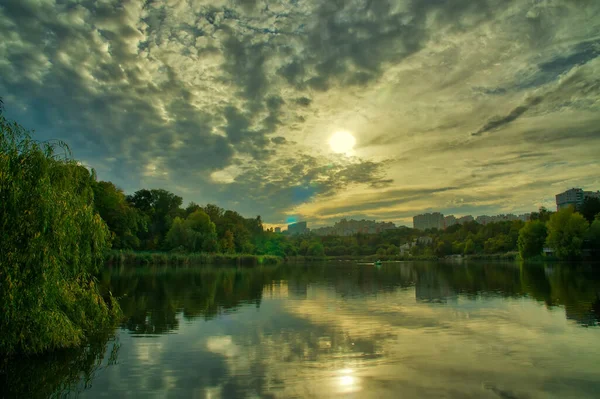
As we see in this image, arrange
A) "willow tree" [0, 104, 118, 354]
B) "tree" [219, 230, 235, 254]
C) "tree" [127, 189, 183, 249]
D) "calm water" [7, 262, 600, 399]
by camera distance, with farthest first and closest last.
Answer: "tree" [219, 230, 235, 254] < "tree" [127, 189, 183, 249] < "willow tree" [0, 104, 118, 354] < "calm water" [7, 262, 600, 399]

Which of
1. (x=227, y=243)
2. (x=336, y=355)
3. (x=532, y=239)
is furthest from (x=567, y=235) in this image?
(x=336, y=355)

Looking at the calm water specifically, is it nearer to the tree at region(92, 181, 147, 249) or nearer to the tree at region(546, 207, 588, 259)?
the tree at region(92, 181, 147, 249)

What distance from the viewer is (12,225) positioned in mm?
11133

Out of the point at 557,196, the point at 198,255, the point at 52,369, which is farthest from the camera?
the point at 557,196

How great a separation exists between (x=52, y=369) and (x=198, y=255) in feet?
284

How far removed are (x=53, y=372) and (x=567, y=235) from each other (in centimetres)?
10076

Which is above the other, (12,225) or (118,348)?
(12,225)

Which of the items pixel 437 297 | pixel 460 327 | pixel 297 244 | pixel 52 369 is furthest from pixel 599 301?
pixel 297 244

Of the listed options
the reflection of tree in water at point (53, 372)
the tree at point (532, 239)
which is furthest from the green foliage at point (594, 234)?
the reflection of tree in water at point (53, 372)

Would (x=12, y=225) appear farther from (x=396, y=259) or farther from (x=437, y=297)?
Result: (x=396, y=259)

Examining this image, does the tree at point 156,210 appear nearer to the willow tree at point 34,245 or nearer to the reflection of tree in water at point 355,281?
the reflection of tree in water at point 355,281

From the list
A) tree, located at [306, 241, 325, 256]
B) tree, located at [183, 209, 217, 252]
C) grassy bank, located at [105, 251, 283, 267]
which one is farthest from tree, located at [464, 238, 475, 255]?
tree, located at [183, 209, 217, 252]

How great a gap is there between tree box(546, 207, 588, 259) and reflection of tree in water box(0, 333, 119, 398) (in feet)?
320

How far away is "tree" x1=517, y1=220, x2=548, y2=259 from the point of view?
3996 inches
